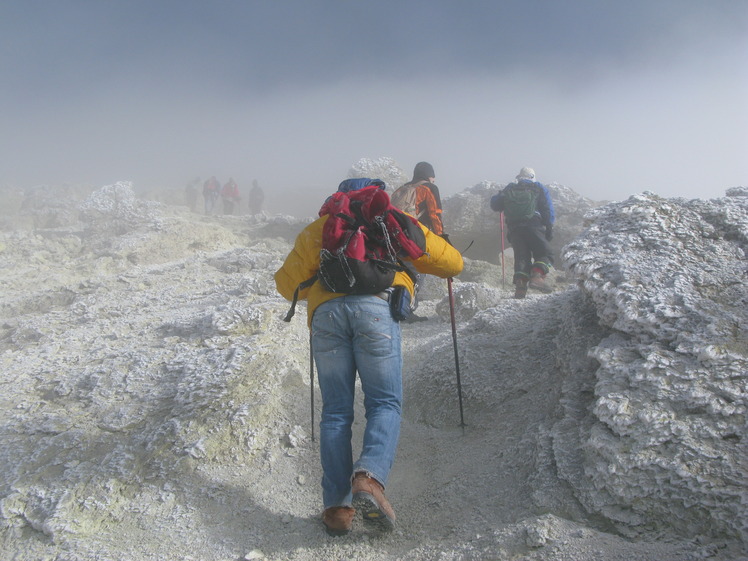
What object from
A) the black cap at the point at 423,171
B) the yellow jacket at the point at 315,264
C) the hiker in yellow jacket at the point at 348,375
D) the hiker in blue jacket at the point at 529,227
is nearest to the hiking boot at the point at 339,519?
the hiker in yellow jacket at the point at 348,375

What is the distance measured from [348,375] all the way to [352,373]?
0.05m

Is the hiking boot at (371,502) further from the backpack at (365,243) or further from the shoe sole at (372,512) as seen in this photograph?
the backpack at (365,243)

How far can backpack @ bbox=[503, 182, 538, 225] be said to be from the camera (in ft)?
30.4

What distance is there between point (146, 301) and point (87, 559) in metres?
5.65

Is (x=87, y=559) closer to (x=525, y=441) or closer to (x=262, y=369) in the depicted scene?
(x=262, y=369)

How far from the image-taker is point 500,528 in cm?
306

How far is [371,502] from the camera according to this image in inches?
122

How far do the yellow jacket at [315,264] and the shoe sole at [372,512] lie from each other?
1.29 meters

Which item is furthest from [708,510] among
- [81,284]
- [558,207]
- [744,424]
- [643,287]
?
[558,207]

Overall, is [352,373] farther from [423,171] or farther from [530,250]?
[530,250]

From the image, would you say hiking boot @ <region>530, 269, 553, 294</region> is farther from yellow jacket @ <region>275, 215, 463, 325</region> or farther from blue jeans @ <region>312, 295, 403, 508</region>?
blue jeans @ <region>312, 295, 403, 508</region>

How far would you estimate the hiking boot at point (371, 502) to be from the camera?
3.10 metres

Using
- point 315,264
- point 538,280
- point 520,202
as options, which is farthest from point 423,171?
point 315,264

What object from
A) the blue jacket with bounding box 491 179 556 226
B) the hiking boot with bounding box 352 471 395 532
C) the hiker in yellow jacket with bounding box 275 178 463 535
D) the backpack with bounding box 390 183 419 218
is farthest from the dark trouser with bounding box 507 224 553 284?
the hiking boot with bounding box 352 471 395 532
